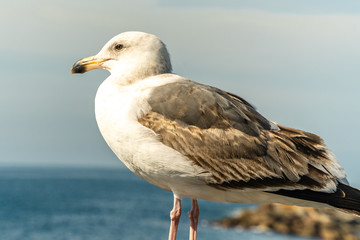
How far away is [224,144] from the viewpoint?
6.37 metres

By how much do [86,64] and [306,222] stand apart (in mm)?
30315

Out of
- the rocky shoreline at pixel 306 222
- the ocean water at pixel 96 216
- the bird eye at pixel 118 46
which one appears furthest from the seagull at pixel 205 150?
the ocean water at pixel 96 216

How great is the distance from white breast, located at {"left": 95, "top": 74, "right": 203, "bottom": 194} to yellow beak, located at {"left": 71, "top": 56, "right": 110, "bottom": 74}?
71 centimetres

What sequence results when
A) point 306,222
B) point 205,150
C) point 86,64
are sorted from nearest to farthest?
point 205,150
point 86,64
point 306,222

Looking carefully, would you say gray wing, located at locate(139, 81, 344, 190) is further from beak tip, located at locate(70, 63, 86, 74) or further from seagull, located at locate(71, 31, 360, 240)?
beak tip, located at locate(70, 63, 86, 74)

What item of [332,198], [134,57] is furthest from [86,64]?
[332,198]

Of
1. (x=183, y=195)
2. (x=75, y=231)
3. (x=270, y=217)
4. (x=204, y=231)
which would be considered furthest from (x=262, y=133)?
(x=75, y=231)

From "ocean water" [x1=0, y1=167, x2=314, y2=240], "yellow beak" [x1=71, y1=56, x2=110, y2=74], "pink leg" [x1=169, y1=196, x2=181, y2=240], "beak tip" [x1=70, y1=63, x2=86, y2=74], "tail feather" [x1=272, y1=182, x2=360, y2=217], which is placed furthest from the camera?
"ocean water" [x1=0, y1=167, x2=314, y2=240]

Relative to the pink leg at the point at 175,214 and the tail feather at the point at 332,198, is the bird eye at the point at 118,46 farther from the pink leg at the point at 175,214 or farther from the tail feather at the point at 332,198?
the tail feather at the point at 332,198

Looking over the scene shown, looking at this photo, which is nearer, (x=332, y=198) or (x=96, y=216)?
(x=332, y=198)

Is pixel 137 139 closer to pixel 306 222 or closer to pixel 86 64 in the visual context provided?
pixel 86 64

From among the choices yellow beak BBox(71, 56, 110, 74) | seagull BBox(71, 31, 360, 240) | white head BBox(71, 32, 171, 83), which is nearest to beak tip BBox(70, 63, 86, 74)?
yellow beak BBox(71, 56, 110, 74)

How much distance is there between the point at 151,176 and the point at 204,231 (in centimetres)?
5886

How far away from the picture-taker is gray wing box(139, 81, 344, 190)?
6305 mm
